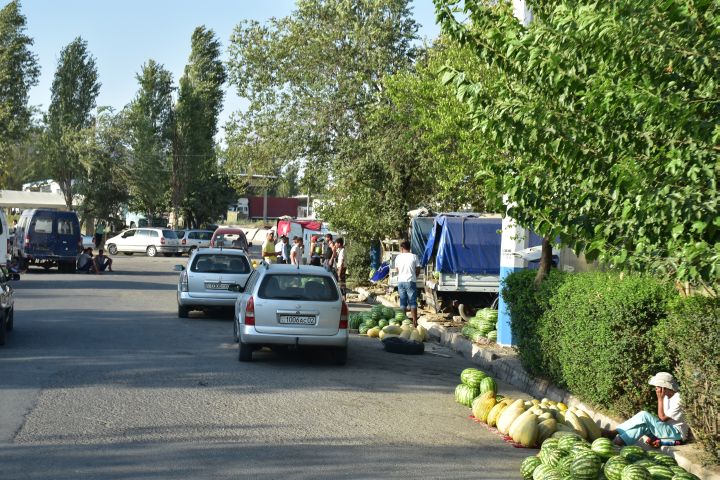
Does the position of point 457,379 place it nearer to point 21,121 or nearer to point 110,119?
point 21,121

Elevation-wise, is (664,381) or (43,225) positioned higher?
(43,225)

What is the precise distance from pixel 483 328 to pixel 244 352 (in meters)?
5.43

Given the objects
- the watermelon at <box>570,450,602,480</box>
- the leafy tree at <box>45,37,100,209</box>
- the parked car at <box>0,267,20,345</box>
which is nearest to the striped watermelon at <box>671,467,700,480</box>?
the watermelon at <box>570,450,602,480</box>

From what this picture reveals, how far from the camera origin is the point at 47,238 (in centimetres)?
3381

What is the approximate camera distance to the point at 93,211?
67.2 m

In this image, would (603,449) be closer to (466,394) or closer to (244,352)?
(466,394)

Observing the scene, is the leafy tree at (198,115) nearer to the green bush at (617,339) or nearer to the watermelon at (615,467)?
the green bush at (617,339)

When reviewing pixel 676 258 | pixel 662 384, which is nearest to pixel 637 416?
pixel 662 384

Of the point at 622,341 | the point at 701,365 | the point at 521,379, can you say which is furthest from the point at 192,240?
the point at 701,365

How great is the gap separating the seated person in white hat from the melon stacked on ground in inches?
326

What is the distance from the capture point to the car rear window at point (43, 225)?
33656 millimetres

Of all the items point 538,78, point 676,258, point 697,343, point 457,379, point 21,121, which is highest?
point 21,121

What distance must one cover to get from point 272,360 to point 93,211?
5626cm

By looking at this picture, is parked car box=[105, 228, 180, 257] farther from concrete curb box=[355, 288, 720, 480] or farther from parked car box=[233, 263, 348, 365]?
parked car box=[233, 263, 348, 365]
